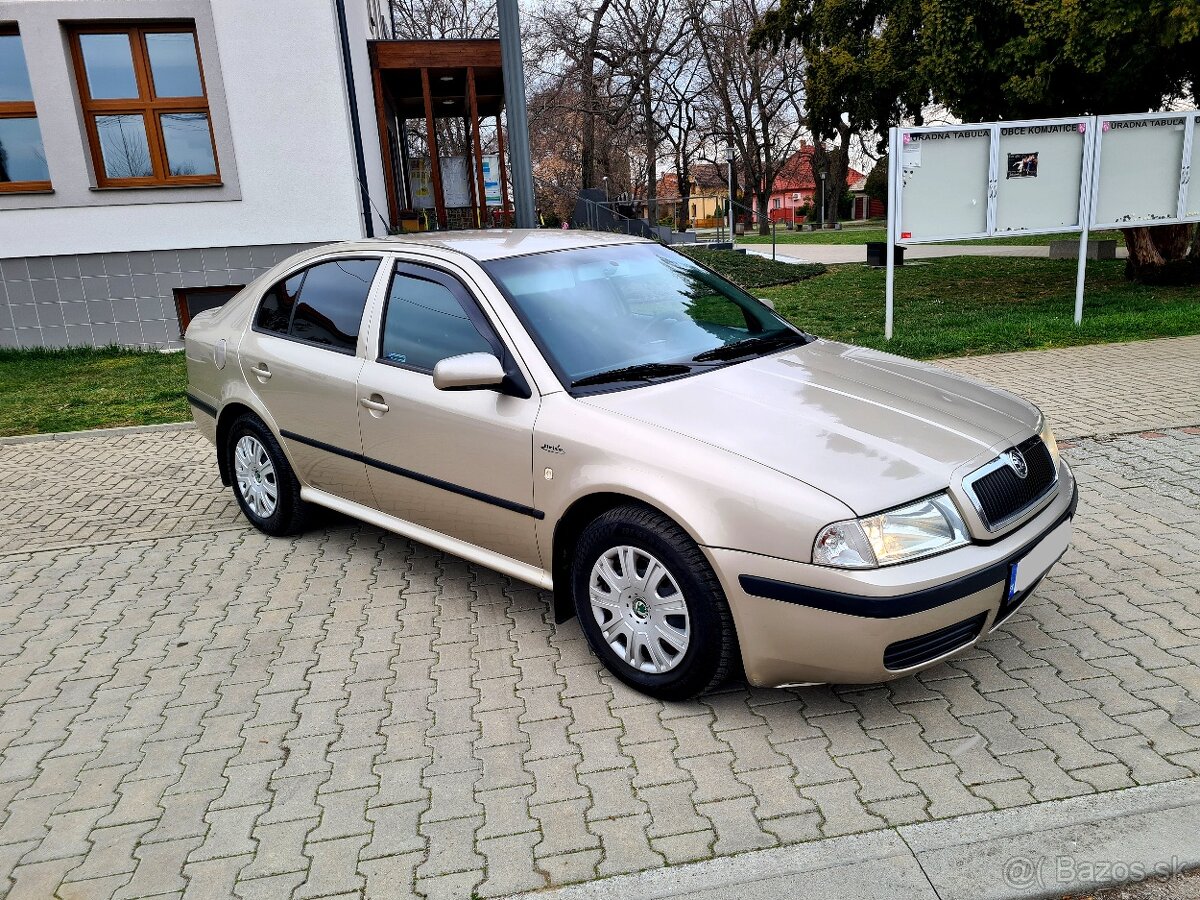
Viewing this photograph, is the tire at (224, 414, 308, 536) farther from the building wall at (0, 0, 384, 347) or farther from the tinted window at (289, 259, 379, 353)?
the building wall at (0, 0, 384, 347)

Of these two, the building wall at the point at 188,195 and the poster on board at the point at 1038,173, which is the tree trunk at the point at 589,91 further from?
the poster on board at the point at 1038,173

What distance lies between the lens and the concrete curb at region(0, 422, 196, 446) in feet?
26.9

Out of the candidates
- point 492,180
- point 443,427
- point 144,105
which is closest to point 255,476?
point 443,427

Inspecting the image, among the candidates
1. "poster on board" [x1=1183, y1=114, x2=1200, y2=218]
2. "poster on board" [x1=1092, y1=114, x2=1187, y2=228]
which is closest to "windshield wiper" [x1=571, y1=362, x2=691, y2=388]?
"poster on board" [x1=1092, y1=114, x2=1187, y2=228]

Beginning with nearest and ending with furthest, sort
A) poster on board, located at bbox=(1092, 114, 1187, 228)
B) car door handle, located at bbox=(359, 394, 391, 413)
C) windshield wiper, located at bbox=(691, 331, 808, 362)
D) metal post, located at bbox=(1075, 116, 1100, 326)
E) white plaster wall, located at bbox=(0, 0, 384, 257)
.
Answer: windshield wiper, located at bbox=(691, 331, 808, 362) → car door handle, located at bbox=(359, 394, 391, 413) → metal post, located at bbox=(1075, 116, 1100, 326) → poster on board, located at bbox=(1092, 114, 1187, 228) → white plaster wall, located at bbox=(0, 0, 384, 257)

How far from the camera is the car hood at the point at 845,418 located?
10.1 feet

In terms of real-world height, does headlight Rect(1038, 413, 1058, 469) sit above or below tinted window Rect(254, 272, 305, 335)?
below

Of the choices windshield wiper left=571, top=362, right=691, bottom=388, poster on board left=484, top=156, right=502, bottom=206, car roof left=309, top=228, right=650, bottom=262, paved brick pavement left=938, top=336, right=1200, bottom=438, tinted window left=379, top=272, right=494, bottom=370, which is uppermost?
poster on board left=484, top=156, right=502, bottom=206

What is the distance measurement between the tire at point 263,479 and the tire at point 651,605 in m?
2.28

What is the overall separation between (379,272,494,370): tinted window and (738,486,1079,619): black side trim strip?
158cm

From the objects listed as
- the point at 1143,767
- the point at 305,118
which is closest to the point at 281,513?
the point at 1143,767

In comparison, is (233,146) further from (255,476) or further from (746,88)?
(746,88)

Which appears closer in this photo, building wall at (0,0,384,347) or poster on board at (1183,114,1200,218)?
poster on board at (1183,114,1200,218)

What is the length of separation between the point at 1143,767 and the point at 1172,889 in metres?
0.51
